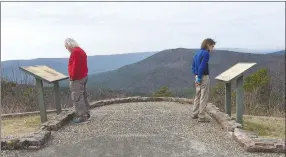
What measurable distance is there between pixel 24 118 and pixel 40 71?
2.33 m

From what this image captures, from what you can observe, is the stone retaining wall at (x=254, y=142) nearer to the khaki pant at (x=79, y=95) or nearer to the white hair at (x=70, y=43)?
the khaki pant at (x=79, y=95)

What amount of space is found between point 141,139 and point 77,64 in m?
2.20

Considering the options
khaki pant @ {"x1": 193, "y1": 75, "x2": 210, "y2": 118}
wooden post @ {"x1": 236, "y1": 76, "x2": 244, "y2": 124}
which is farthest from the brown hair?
wooden post @ {"x1": 236, "y1": 76, "x2": 244, "y2": 124}

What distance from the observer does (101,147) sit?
20.3ft

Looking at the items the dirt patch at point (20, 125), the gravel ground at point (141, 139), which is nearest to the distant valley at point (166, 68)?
the dirt patch at point (20, 125)

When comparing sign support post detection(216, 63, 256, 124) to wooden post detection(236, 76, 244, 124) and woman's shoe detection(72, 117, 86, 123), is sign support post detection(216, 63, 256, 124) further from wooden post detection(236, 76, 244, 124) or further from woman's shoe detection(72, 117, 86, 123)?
woman's shoe detection(72, 117, 86, 123)

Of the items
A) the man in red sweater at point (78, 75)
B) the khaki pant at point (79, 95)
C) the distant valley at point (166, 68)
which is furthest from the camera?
the distant valley at point (166, 68)

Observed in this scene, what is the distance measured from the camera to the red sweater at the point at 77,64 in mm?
7839

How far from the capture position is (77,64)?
7883 millimetres

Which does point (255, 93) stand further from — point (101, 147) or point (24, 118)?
point (101, 147)

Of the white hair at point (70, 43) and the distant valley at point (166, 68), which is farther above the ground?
the white hair at point (70, 43)

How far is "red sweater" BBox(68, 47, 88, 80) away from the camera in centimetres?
784

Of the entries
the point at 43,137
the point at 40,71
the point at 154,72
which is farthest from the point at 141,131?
the point at 154,72

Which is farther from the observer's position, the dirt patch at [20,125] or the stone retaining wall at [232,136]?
the dirt patch at [20,125]
